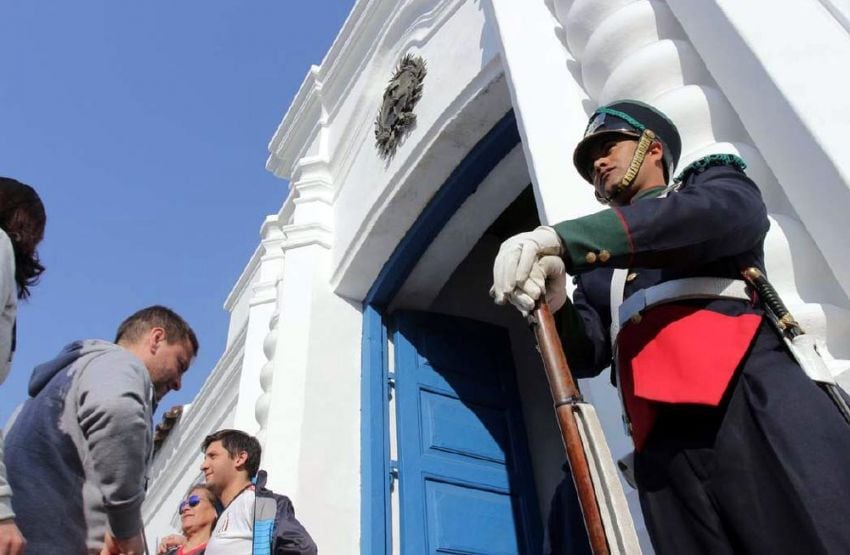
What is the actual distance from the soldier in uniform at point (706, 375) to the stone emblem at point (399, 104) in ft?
11.3

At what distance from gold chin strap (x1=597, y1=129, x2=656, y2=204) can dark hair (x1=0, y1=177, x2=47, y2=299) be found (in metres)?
1.33

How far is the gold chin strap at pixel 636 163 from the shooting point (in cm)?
159

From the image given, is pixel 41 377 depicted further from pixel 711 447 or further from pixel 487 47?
pixel 487 47

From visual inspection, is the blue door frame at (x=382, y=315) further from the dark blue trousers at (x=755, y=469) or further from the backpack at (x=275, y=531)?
the dark blue trousers at (x=755, y=469)

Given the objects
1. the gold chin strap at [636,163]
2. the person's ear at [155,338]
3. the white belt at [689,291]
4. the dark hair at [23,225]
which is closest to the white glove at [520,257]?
the white belt at [689,291]

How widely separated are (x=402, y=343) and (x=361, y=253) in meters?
0.63

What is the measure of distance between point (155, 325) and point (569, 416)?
1.45m

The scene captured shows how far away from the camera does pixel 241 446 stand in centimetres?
326

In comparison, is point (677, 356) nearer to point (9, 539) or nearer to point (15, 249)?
point (9, 539)

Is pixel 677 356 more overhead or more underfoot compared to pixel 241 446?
more underfoot

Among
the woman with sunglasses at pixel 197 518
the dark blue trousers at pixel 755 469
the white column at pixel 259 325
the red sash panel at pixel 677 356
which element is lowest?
the dark blue trousers at pixel 755 469

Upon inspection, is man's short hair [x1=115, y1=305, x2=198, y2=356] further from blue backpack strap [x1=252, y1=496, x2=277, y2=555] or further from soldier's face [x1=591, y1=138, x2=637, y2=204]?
soldier's face [x1=591, y1=138, x2=637, y2=204]

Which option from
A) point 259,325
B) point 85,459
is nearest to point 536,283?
point 85,459

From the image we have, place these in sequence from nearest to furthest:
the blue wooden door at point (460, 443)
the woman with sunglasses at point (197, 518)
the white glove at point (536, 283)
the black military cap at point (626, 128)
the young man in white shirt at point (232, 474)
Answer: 1. the white glove at point (536, 283)
2. the black military cap at point (626, 128)
3. the young man in white shirt at point (232, 474)
4. the woman with sunglasses at point (197, 518)
5. the blue wooden door at point (460, 443)
